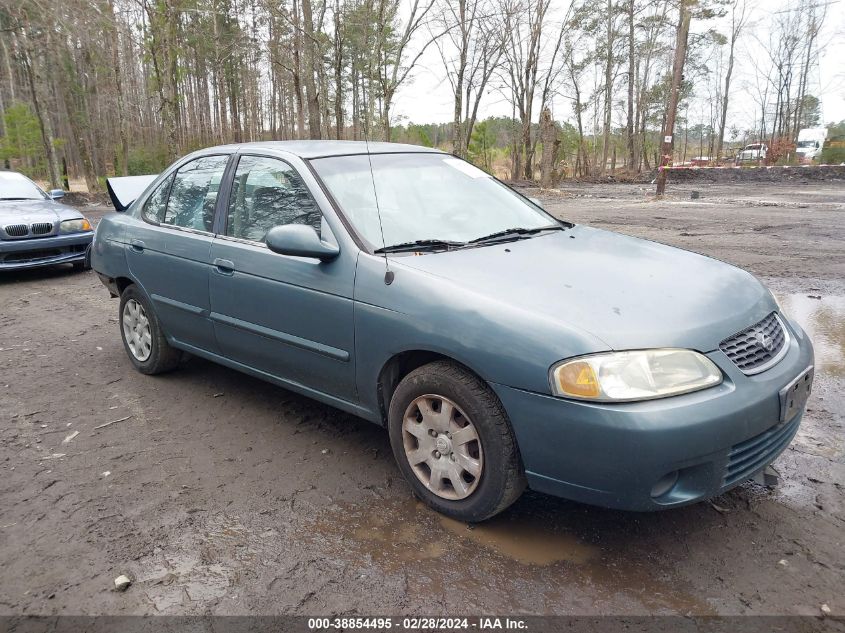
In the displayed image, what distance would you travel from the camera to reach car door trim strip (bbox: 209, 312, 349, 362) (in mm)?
3074

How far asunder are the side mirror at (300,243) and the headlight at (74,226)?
7057mm

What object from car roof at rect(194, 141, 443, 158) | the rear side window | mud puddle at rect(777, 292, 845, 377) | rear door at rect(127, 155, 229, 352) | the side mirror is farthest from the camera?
mud puddle at rect(777, 292, 845, 377)

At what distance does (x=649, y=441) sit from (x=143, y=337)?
3.76 metres

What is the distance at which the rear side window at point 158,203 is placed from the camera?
14.3 feet

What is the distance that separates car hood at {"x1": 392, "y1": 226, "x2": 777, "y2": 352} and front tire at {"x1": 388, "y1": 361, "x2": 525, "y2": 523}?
1.29ft

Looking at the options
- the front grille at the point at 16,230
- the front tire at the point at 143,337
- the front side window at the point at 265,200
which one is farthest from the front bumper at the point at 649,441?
the front grille at the point at 16,230

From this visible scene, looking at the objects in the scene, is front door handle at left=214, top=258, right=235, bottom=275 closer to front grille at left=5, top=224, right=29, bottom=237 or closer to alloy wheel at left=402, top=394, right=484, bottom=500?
alloy wheel at left=402, top=394, right=484, bottom=500

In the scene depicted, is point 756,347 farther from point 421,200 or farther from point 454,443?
point 421,200

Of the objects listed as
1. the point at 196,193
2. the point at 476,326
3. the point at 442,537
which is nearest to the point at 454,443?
the point at 442,537

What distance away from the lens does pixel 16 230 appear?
8.11 metres

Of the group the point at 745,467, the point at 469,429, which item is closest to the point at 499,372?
A: the point at 469,429

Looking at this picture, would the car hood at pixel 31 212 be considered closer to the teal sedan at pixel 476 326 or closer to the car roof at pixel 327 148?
the teal sedan at pixel 476 326

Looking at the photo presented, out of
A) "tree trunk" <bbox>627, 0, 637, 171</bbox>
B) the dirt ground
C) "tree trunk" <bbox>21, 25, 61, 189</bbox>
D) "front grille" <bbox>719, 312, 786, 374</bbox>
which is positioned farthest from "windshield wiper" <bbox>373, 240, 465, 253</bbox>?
"tree trunk" <bbox>627, 0, 637, 171</bbox>

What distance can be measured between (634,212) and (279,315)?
1386 cm
